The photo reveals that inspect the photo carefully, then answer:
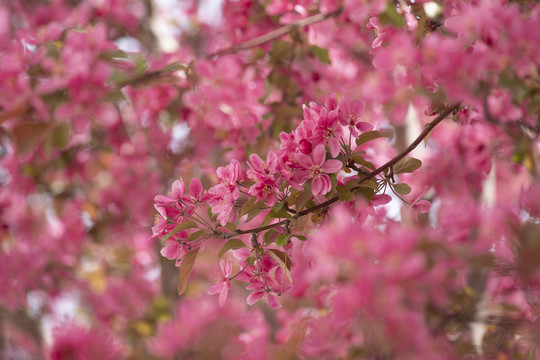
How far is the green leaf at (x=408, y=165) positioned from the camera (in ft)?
3.83

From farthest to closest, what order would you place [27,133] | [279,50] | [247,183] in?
1. [279,50]
2. [247,183]
3. [27,133]

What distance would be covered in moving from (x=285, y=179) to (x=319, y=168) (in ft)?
0.27

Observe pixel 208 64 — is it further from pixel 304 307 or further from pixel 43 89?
pixel 304 307

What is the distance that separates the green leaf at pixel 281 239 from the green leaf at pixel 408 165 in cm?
30

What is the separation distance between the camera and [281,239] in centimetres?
114

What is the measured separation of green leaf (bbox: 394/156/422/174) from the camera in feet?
3.83

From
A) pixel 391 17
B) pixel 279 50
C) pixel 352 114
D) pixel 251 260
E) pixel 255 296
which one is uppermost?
pixel 391 17

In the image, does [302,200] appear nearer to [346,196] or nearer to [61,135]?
[346,196]

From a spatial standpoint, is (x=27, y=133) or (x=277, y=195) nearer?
(x=27, y=133)

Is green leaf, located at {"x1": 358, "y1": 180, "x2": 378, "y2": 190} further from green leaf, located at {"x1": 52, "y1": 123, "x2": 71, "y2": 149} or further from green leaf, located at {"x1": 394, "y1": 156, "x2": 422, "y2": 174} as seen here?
green leaf, located at {"x1": 52, "y1": 123, "x2": 71, "y2": 149}

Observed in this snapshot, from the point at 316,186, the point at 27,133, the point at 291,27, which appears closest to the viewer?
the point at 27,133

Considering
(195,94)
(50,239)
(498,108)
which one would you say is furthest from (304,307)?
(50,239)

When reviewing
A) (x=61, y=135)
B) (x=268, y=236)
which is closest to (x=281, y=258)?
(x=268, y=236)

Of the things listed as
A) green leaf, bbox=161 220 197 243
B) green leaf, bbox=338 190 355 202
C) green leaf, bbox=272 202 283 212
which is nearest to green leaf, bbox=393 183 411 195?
green leaf, bbox=338 190 355 202
